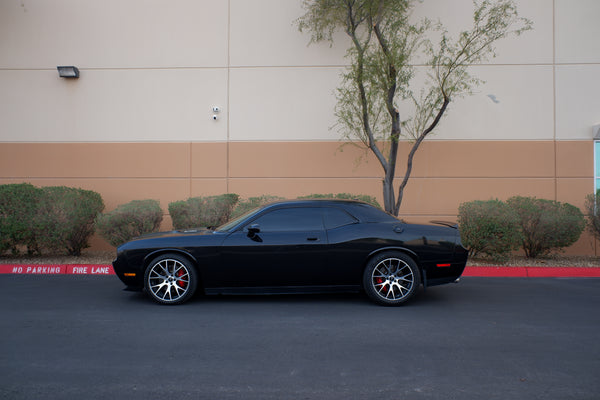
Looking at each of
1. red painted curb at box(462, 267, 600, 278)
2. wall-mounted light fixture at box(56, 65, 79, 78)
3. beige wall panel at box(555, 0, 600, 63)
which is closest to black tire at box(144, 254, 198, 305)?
red painted curb at box(462, 267, 600, 278)

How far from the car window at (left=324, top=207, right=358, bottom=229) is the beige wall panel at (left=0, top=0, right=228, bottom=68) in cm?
692

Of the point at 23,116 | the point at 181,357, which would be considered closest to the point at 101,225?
the point at 23,116

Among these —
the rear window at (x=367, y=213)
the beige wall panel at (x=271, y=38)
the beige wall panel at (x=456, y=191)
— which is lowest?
the rear window at (x=367, y=213)

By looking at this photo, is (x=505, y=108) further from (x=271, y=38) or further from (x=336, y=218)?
(x=336, y=218)

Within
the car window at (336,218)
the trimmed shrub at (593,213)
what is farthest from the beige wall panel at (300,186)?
the car window at (336,218)

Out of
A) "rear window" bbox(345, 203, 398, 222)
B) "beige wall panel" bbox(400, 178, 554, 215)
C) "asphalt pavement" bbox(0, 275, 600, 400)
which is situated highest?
"beige wall panel" bbox(400, 178, 554, 215)

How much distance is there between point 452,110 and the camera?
37.2 feet

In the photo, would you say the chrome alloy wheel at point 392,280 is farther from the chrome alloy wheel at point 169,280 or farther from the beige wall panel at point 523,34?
the beige wall panel at point 523,34

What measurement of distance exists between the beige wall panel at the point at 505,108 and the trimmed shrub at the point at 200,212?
561 cm

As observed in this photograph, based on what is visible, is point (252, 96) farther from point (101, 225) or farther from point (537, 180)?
point (537, 180)

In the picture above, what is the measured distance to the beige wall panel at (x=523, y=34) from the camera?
1130 cm

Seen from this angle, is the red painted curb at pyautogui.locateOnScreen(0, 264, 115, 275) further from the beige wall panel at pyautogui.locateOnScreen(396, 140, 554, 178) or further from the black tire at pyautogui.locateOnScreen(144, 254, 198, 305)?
the beige wall panel at pyautogui.locateOnScreen(396, 140, 554, 178)

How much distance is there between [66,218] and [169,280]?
16.5ft

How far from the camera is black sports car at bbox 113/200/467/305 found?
6.05 m
